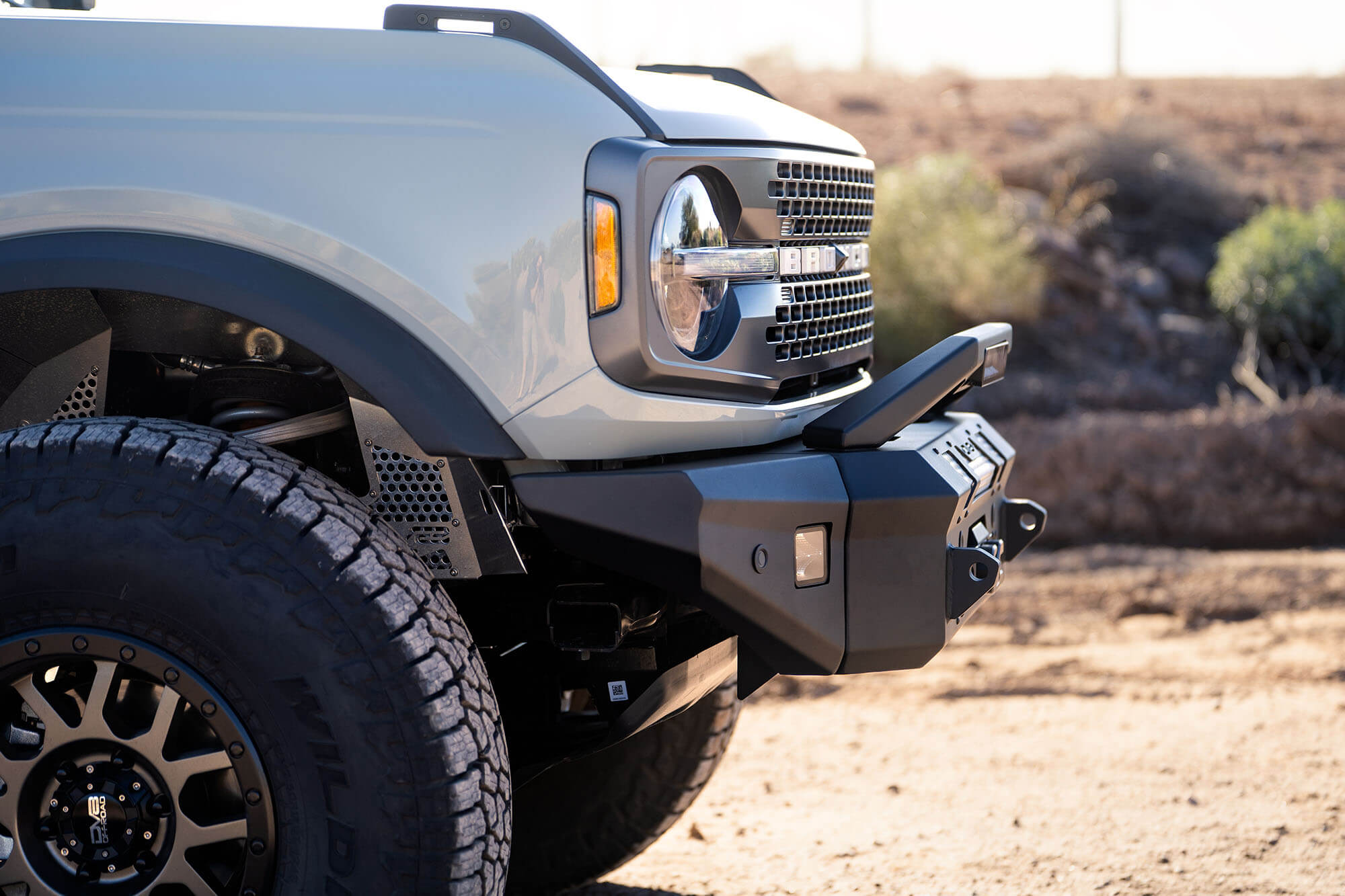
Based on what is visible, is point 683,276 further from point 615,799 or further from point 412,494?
point 615,799

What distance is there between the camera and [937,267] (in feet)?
37.3

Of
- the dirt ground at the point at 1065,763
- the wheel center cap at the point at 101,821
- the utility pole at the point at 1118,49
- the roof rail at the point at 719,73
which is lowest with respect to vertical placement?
the dirt ground at the point at 1065,763

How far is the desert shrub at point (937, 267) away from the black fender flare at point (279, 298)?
30.1 ft

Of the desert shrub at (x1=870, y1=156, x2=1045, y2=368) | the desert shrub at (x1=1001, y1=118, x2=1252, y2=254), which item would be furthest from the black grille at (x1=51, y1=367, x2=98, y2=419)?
the desert shrub at (x1=1001, y1=118, x2=1252, y2=254)

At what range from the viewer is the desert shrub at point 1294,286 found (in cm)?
1120

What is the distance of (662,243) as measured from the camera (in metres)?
2.16

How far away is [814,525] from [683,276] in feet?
1.63

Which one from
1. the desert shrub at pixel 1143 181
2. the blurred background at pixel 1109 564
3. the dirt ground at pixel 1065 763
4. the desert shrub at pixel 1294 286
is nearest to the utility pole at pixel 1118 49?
the blurred background at pixel 1109 564

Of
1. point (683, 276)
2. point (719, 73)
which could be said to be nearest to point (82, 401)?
point (683, 276)

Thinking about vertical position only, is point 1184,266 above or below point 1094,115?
below

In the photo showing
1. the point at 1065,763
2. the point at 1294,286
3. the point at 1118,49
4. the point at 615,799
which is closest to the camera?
the point at 615,799

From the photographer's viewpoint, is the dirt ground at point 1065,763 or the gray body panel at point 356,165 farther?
the dirt ground at point 1065,763

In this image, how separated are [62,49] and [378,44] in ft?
1.77

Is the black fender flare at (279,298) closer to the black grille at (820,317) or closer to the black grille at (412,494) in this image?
the black grille at (412,494)
